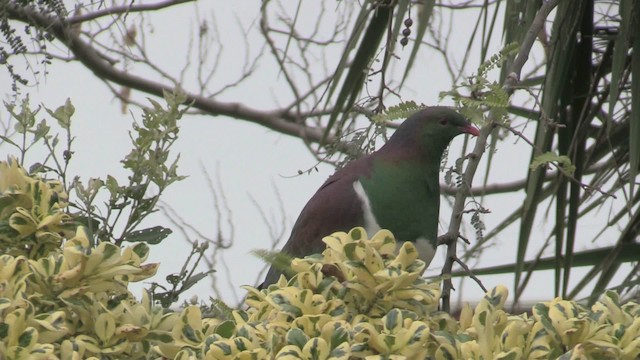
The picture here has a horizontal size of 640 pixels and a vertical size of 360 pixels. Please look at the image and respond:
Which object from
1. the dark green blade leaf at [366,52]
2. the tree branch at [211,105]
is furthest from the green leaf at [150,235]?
the tree branch at [211,105]

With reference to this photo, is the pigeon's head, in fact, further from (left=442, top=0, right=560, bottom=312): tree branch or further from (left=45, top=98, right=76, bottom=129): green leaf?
(left=45, top=98, right=76, bottom=129): green leaf

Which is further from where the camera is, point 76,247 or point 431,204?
point 431,204

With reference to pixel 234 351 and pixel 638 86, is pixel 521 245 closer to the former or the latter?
pixel 638 86

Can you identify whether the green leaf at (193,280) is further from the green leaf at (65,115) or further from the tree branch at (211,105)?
the tree branch at (211,105)

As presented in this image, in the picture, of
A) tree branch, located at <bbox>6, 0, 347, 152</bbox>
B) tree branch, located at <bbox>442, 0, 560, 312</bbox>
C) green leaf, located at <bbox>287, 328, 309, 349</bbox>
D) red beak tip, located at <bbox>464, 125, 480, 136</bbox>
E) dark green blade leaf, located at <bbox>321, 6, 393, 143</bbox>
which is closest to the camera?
green leaf, located at <bbox>287, 328, 309, 349</bbox>

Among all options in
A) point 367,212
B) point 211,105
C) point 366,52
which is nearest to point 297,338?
point 366,52

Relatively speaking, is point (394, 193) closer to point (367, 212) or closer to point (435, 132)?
point (367, 212)

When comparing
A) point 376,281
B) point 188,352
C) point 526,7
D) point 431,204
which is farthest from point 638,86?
point 188,352

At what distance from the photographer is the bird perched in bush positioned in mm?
2793

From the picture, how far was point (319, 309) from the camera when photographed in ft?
4.60

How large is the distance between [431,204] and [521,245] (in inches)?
10.9

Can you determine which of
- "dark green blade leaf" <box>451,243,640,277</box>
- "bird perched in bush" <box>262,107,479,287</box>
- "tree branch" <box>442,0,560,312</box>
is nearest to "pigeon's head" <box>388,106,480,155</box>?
"bird perched in bush" <box>262,107,479,287</box>

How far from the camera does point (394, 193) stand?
286 cm

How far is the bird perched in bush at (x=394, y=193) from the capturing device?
2793 millimetres
